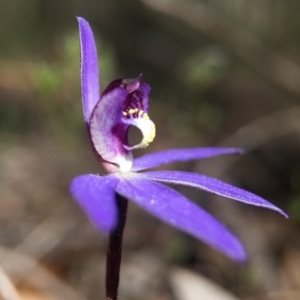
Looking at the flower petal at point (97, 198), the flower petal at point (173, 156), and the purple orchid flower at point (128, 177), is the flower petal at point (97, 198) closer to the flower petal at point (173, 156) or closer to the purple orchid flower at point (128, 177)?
the purple orchid flower at point (128, 177)

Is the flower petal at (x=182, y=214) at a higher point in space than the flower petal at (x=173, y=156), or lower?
lower

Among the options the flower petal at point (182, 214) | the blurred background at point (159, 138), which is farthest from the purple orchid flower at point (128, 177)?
the blurred background at point (159, 138)

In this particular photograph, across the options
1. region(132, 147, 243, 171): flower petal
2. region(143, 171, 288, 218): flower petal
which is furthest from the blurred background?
region(143, 171, 288, 218): flower petal

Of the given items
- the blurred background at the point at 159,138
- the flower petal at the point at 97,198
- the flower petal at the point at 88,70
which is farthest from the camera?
the blurred background at the point at 159,138

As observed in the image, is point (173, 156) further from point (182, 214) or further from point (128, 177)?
point (182, 214)

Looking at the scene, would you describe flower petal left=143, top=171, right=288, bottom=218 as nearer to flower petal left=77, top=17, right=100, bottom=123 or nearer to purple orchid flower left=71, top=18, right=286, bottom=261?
purple orchid flower left=71, top=18, right=286, bottom=261

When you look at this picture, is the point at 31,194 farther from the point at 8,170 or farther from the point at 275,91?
the point at 275,91
